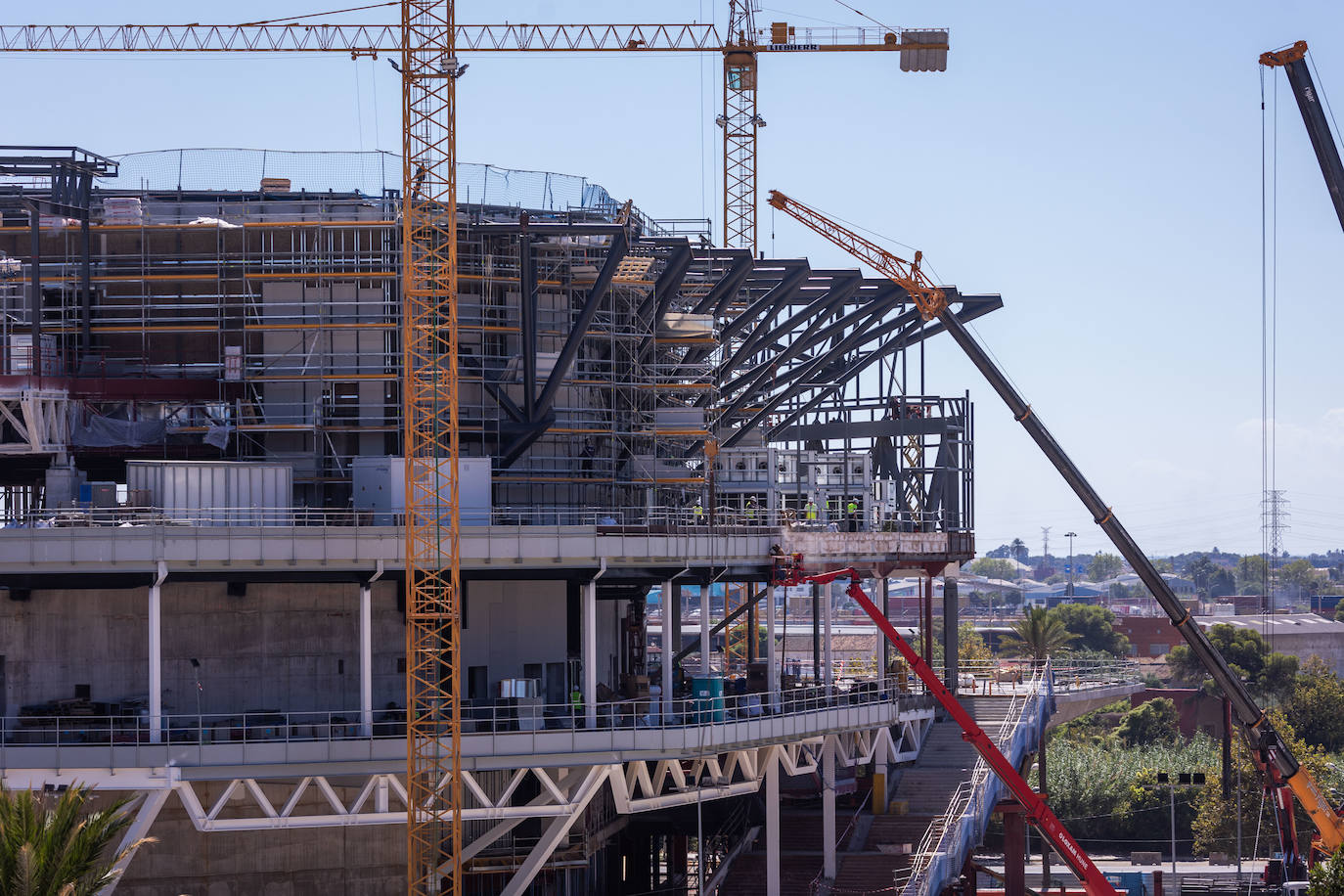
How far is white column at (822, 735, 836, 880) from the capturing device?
62062 mm

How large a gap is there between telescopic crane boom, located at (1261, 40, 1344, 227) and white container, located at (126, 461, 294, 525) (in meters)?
39.0

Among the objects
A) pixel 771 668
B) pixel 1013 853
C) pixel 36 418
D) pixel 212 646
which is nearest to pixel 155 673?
pixel 212 646

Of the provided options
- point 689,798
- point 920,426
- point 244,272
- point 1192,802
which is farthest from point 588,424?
point 1192,802

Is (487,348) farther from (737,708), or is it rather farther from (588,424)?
(737,708)

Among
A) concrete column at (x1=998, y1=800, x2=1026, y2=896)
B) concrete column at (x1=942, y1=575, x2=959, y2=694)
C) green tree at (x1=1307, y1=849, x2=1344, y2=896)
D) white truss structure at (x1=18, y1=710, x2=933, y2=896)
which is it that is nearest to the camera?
green tree at (x1=1307, y1=849, x2=1344, y2=896)

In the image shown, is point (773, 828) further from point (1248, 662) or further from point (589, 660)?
point (1248, 662)

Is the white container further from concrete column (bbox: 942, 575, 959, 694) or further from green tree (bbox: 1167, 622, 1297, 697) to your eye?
green tree (bbox: 1167, 622, 1297, 697)

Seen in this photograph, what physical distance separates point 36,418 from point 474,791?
25.1 metres

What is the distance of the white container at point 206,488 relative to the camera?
192 ft

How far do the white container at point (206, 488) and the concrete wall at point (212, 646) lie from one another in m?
2.64

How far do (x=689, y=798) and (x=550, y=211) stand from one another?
95.0 feet

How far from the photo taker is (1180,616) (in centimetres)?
6862

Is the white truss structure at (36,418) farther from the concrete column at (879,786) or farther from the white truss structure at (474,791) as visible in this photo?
the concrete column at (879,786)

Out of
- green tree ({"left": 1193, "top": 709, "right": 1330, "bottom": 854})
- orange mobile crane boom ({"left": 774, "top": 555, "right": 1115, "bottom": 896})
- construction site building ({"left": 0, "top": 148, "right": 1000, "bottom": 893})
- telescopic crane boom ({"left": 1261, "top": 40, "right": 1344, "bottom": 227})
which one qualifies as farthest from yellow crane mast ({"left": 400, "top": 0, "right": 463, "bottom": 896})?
green tree ({"left": 1193, "top": 709, "right": 1330, "bottom": 854})
